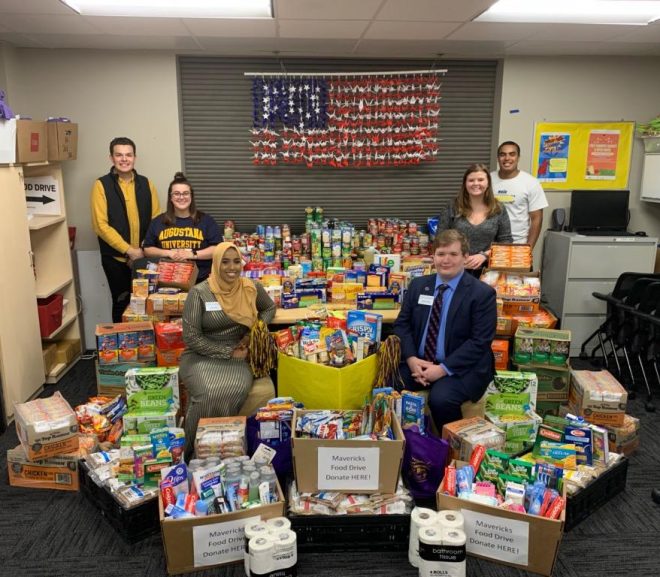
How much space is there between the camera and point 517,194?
4770 millimetres

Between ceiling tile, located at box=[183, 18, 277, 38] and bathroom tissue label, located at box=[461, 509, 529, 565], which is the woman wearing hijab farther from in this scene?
ceiling tile, located at box=[183, 18, 277, 38]

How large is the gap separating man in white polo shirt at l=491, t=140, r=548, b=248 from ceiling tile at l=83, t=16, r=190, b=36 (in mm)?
2643

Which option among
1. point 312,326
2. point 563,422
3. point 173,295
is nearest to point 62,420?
point 173,295

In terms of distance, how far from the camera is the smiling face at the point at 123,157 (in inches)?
182

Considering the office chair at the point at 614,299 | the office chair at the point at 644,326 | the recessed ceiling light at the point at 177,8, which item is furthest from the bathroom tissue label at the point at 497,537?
the recessed ceiling light at the point at 177,8

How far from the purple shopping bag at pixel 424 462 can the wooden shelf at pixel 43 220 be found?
10.4 ft

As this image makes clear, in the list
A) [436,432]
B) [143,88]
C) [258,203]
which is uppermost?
[143,88]

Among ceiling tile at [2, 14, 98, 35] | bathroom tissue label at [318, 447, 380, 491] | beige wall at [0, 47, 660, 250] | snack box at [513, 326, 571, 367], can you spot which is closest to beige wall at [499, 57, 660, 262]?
beige wall at [0, 47, 660, 250]

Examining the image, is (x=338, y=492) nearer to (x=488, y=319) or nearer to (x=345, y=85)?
(x=488, y=319)

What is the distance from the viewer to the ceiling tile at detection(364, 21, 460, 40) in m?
4.10

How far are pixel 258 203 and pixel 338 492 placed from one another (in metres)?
3.36

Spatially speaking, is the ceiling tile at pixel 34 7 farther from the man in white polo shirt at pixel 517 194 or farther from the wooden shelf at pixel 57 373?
the man in white polo shirt at pixel 517 194

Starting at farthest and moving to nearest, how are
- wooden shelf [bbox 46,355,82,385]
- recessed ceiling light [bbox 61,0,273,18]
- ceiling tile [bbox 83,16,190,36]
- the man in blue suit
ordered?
wooden shelf [bbox 46,355,82,385]
ceiling tile [bbox 83,16,190,36]
recessed ceiling light [bbox 61,0,273,18]
the man in blue suit

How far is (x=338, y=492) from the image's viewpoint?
2.77 metres
